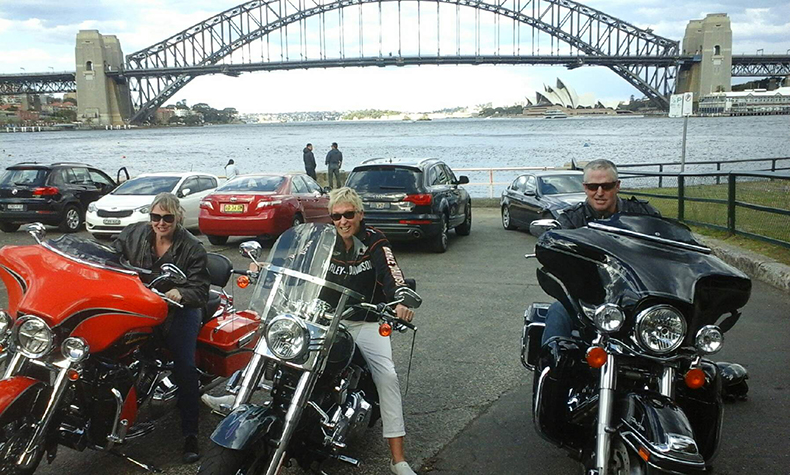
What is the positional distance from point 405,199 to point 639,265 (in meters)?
8.75

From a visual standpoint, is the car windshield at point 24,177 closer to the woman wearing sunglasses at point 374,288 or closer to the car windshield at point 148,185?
the car windshield at point 148,185

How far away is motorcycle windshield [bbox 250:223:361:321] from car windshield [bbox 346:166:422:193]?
27.4ft

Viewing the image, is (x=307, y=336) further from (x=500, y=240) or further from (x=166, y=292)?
(x=500, y=240)

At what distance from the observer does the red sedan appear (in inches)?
501

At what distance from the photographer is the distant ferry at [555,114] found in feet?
442

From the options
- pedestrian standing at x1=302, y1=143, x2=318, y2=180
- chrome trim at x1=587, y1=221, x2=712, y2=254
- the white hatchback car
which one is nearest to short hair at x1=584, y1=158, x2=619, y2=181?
chrome trim at x1=587, y1=221, x2=712, y2=254

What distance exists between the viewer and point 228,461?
304 cm

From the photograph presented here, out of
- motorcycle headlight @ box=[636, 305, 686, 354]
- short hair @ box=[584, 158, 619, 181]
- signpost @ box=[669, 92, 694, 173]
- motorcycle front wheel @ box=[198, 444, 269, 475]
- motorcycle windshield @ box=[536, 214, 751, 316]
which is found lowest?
motorcycle front wheel @ box=[198, 444, 269, 475]

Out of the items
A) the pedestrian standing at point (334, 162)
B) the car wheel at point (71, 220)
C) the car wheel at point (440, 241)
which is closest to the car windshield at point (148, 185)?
the car wheel at point (71, 220)

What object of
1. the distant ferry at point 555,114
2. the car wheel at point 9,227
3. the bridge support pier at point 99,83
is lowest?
the car wheel at point 9,227

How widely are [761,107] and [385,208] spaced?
127 m

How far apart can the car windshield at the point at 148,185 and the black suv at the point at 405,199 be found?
4852 millimetres

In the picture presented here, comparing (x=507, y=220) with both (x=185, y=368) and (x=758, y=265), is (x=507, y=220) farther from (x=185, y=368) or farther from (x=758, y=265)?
(x=185, y=368)

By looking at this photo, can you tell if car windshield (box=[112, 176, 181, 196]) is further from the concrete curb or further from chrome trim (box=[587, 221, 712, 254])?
chrome trim (box=[587, 221, 712, 254])
